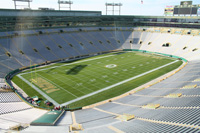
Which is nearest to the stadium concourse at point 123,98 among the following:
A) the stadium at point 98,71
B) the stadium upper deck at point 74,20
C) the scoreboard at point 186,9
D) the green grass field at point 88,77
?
the stadium at point 98,71

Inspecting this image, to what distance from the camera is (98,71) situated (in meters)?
38.5

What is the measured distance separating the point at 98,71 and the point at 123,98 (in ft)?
49.9

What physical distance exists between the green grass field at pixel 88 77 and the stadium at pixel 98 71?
0.16 meters

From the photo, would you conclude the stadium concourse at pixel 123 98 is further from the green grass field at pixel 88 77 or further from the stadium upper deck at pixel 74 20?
the green grass field at pixel 88 77

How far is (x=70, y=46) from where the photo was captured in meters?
→ 55.1

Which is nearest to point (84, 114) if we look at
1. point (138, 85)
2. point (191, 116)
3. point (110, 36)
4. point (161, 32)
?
point (191, 116)

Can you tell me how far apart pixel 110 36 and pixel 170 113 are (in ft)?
178

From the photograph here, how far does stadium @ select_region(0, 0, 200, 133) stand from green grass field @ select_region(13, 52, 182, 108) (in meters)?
0.16

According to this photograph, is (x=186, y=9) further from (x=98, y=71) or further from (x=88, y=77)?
(x=88, y=77)

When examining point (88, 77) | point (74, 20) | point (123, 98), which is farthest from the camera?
point (74, 20)

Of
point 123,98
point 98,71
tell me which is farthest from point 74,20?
point 123,98

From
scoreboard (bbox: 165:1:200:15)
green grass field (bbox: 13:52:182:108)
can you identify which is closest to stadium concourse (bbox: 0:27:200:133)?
green grass field (bbox: 13:52:182:108)

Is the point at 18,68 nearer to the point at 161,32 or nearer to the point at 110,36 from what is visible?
the point at 110,36

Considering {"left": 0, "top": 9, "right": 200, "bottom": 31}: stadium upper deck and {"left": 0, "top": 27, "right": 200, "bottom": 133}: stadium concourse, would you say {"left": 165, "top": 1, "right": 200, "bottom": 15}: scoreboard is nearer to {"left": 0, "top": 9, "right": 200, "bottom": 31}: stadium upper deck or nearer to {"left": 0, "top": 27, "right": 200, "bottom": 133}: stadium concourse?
{"left": 0, "top": 9, "right": 200, "bottom": 31}: stadium upper deck
